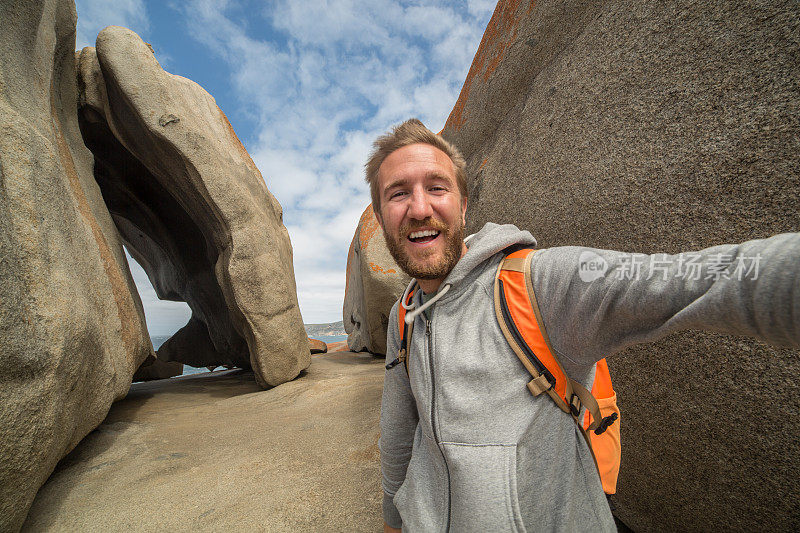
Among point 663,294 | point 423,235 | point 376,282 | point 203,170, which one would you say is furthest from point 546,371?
point 376,282

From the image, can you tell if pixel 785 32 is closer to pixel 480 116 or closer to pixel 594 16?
pixel 594 16

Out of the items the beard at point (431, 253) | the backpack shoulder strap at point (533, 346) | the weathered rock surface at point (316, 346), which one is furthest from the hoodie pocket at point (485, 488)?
the weathered rock surface at point (316, 346)

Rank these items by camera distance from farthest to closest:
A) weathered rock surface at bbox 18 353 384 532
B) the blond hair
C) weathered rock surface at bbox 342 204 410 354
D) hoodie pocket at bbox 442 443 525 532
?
1. weathered rock surface at bbox 342 204 410 354
2. weathered rock surface at bbox 18 353 384 532
3. the blond hair
4. hoodie pocket at bbox 442 443 525 532

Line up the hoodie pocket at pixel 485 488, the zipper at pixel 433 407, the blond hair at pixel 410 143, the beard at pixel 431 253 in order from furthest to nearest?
the blond hair at pixel 410 143, the beard at pixel 431 253, the zipper at pixel 433 407, the hoodie pocket at pixel 485 488

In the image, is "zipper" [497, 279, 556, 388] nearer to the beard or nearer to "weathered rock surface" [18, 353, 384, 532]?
the beard

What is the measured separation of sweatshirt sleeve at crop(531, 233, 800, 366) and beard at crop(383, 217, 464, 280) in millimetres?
425

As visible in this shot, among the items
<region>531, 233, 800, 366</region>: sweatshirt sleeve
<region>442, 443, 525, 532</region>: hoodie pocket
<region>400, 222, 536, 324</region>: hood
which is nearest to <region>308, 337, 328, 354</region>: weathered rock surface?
<region>400, 222, 536, 324</region>: hood

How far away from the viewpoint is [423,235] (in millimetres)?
1650

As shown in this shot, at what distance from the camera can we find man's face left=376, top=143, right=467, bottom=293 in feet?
5.16

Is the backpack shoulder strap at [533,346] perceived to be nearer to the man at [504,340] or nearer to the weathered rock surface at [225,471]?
the man at [504,340]

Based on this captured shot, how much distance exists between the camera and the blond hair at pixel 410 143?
1.87 metres

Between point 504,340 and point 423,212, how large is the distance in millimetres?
721

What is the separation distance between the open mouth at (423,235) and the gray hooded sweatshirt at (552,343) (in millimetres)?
237

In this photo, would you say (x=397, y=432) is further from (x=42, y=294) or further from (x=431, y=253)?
(x=42, y=294)
